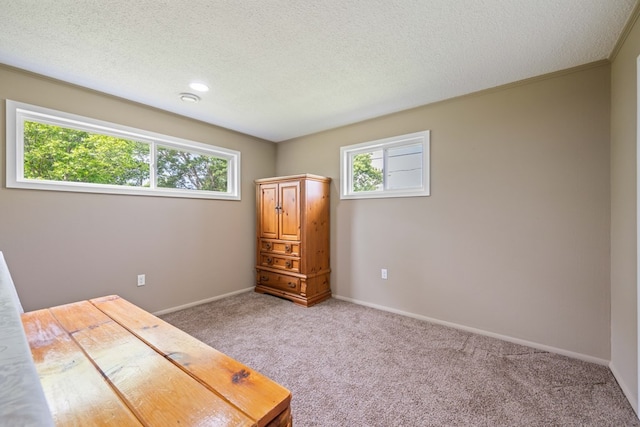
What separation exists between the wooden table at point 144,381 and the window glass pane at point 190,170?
231 centimetres

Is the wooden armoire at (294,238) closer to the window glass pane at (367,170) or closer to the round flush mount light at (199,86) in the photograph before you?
the window glass pane at (367,170)

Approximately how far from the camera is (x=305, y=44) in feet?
6.27

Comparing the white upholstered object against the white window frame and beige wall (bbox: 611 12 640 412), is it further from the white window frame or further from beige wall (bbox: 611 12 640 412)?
the white window frame

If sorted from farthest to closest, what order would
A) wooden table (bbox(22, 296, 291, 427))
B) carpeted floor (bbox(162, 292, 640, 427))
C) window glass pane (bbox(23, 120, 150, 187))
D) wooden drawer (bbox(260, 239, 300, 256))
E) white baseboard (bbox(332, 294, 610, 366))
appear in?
wooden drawer (bbox(260, 239, 300, 256))
window glass pane (bbox(23, 120, 150, 187))
white baseboard (bbox(332, 294, 610, 366))
carpeted floor (bbox(162, 292, 640, 427))
wooden table (bbox(22, 296, 291, 427))

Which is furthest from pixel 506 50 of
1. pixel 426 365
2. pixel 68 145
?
pixel 68 145

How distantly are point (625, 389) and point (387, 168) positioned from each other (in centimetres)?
257

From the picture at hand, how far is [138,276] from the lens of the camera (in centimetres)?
293

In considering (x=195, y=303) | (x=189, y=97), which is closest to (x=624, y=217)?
(x=189, y=97)

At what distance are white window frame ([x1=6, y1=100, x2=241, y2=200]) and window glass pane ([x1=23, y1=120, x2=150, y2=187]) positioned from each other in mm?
52

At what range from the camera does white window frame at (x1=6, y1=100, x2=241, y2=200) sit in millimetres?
2229

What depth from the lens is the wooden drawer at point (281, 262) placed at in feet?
11.6

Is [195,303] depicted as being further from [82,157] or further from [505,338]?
[505,338]

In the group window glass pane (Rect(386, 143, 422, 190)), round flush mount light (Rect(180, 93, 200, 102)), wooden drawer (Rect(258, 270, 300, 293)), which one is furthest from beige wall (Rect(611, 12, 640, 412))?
round flush mount light (Rect(180, 93, 200, 102))

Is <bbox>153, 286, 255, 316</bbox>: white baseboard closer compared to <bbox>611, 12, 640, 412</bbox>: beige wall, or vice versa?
<bbox>611, 12, 640, 412</bbox>: beige wall
